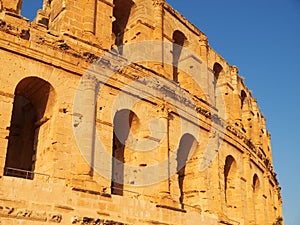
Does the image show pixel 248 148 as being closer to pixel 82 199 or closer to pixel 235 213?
pixel 235 213

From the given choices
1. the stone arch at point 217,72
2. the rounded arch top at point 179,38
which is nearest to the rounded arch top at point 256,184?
the stone arch at point 217,72

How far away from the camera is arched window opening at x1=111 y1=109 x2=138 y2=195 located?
1602 centimetres


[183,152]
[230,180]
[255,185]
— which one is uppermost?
[183,152]

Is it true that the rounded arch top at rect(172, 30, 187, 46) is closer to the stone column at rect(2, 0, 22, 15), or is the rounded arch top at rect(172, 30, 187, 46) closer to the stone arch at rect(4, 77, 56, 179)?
the stone arch at rect(4, 77, 56, 179)

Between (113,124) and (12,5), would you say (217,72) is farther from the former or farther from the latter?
(12,5)

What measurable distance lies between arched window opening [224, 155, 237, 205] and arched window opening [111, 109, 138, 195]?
6.63m

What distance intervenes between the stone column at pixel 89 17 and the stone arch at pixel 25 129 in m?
2.96

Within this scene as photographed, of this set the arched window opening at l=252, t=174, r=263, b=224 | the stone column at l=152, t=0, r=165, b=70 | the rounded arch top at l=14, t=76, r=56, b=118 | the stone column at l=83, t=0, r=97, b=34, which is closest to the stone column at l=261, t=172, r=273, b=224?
the arched window opening at l=252, t=174, r=263, b=224

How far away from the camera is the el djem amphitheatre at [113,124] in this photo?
43.0 ft

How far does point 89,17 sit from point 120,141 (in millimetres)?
4580

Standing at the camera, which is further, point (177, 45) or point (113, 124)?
point (177, 45)

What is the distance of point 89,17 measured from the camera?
15938 millimetres

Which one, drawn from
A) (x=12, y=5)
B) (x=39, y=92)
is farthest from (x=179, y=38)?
(x=39, y=92)

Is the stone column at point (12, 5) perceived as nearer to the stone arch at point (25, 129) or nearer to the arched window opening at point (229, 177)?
the stone arch at point (25, 129)
